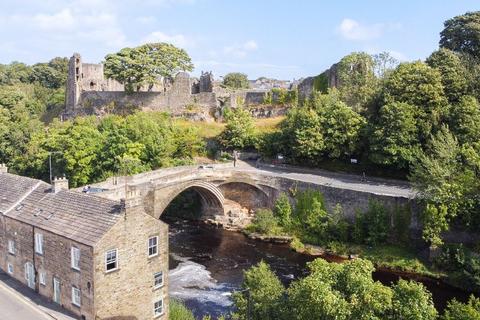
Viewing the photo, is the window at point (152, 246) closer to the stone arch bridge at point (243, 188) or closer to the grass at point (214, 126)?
the stone arch bridge at point (243, 188)

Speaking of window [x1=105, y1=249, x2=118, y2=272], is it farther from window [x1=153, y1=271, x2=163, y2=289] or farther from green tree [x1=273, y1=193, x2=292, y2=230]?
green tree [x1=273, y1=193, x2=292, y2=230]

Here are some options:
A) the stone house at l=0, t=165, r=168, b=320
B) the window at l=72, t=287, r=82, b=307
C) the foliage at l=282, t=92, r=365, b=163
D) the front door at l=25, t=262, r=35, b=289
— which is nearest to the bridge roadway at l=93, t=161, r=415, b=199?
the foliage at l=282, t=92, r=365, b=163

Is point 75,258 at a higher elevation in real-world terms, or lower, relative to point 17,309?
higher

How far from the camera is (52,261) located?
24.0 m

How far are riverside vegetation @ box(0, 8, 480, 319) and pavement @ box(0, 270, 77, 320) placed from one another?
984 centimetres

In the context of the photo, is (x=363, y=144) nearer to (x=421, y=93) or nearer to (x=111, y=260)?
(x=421, y=93)

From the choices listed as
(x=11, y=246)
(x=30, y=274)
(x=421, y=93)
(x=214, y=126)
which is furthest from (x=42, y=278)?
(x=214, y=126)

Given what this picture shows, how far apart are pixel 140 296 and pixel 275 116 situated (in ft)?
145

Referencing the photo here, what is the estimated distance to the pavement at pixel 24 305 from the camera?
888 inches

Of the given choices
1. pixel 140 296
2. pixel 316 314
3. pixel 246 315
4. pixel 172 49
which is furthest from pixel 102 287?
pixel 172 49

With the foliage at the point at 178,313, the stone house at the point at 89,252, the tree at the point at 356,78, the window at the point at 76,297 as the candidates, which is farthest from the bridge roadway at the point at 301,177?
the window at the point at 76,297

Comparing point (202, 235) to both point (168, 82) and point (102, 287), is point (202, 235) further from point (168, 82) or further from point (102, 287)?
point (168, 82)

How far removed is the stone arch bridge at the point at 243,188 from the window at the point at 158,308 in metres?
13.2

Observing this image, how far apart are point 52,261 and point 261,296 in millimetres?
10435
